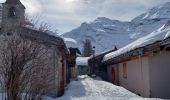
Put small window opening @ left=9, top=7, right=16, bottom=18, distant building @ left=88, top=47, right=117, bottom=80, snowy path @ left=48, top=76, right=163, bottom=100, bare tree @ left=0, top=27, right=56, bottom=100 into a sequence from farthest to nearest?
1. distant building @ left=88, top=47, right=117, bottom=80
2. small window opening @ left=9, top=7, right=16, bottom=18
3. snowy path @ left=48, top=76, right=163, bottom=100
4. bare tree @ left=0, top=27, right=56, bottom=100

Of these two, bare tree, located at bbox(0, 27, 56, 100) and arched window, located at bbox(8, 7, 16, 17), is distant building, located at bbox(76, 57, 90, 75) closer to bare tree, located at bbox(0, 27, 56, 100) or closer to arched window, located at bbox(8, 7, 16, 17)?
arched window, located at bbox(8, 7, 16, 17)

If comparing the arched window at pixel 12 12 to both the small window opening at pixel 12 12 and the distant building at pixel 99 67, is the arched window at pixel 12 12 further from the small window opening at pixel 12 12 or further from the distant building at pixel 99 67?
the distant building at pixel 99 67

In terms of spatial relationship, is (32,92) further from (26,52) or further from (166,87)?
(166,87)

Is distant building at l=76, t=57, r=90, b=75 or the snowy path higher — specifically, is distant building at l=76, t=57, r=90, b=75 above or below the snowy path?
above

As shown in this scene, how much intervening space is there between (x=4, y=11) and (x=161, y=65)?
7772mm

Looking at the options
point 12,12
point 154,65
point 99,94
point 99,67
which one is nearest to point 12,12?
point 12,12

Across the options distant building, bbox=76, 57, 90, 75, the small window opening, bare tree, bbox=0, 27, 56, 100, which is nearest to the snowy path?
the small window opening

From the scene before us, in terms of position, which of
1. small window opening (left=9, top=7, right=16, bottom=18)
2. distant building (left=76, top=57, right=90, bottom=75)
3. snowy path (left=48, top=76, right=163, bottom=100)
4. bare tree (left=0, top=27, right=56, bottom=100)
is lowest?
snowy path (left=48, top=76, right=163, bottom=100)

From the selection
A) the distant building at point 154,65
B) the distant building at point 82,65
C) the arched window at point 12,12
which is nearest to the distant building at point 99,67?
the distant building at point 82,65

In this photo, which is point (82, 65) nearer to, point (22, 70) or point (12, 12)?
point (12, 12)

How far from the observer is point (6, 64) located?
721 cm

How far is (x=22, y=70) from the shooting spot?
279 inches

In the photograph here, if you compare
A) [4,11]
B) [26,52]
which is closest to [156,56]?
[4,11]

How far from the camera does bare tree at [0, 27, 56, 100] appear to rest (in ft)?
22.9
